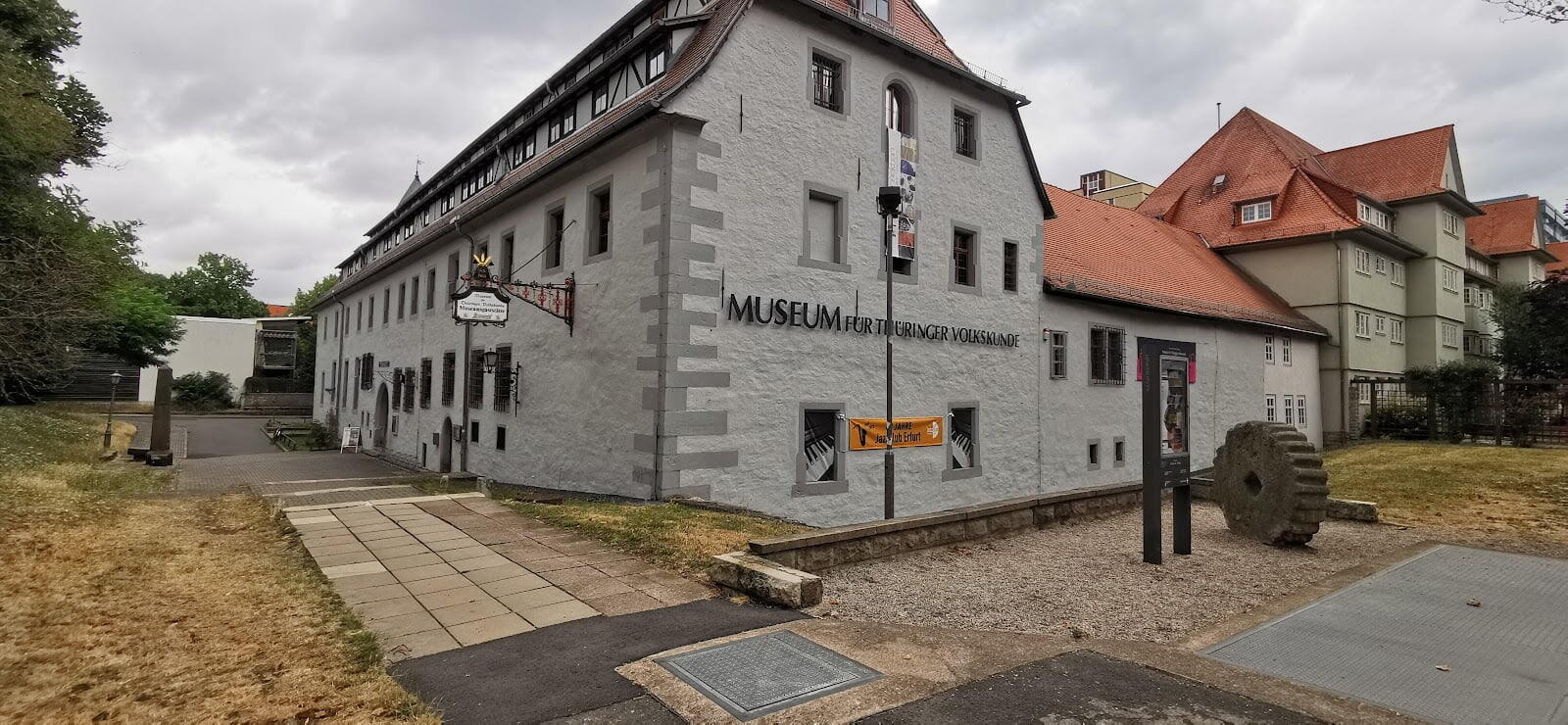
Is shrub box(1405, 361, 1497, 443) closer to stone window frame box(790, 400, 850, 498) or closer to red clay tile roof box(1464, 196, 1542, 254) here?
red clay tile roof box(1464, 196, 1542, 254)

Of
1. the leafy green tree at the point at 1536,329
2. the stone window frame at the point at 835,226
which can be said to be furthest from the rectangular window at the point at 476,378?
the leafy green tree at the point at 1536,329

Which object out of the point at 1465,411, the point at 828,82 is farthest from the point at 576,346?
the point at 1465,411

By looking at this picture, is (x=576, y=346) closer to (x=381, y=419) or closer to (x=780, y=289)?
(x=780, y=289)

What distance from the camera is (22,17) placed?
19.6 meters

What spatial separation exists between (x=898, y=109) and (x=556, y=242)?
25.8 ft

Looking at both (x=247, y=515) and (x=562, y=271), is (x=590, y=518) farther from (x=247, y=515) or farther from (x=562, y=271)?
(x=562, y=271)

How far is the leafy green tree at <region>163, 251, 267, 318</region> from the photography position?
2837 inches

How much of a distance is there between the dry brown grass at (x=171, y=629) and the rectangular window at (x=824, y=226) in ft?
30.1

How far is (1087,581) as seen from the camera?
798 centimetres

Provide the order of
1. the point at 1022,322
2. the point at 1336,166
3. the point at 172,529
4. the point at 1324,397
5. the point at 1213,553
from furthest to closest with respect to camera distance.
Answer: the point at 1336,166 → the point at 1324,397 → the point at 1022,322 → the point at 1213,553 → the point at 172,529

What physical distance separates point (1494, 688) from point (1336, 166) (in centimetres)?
3893

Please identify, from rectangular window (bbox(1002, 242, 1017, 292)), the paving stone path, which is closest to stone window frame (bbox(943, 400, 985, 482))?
rectangular window (bbox(1002, 242, 1017, 292))

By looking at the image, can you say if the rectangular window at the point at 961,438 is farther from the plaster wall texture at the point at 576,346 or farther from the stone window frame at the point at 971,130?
the plaster wall texture at the point at 576,346

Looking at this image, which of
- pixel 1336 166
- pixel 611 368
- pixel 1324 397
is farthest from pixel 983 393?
pixel 1336 166
